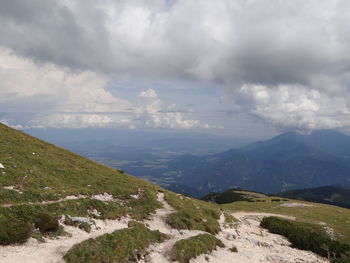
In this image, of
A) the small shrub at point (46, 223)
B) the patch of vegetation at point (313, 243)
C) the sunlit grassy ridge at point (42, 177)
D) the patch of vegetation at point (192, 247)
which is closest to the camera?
the small shrub at point (46, 223)

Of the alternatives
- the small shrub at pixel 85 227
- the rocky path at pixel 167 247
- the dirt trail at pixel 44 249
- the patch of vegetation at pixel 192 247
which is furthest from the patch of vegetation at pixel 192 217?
the dirt trail at pixel 44 249

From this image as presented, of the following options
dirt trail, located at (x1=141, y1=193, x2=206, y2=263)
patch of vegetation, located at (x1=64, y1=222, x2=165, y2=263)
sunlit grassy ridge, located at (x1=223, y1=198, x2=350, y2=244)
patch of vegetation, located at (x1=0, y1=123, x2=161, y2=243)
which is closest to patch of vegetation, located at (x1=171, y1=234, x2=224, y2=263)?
dirt trail, located at (x1=141, y1=193, x2=206, y2=263)

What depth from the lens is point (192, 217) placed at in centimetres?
4188

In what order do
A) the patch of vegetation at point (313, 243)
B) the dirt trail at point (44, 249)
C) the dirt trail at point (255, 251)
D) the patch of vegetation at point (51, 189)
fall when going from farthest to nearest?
the patch of vegetation at point (313, 243)
the dirt trail at point (255, 251)
the patch of vegetation at point (51, 189)
the dirt trail at point (44, 249)

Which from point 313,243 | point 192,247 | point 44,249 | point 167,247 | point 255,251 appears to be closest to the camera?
point 44,249

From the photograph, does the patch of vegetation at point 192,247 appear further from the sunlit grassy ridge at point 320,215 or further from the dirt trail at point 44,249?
the sunlit grassy ridge at point 320,215

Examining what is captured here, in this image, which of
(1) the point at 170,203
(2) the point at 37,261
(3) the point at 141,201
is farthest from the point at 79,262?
(1) the point at 170,203

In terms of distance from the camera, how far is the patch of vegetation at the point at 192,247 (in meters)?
26.7

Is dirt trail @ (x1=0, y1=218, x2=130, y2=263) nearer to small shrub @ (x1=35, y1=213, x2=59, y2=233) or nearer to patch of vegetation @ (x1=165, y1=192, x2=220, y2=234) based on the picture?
small shrub @ (x1=35, y1=213, x2=59, y2=233)

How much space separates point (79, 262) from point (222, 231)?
1063 inches

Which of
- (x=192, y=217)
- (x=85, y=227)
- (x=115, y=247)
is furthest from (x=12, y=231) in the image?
(x=192, y=217)

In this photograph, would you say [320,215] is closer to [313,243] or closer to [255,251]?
[313,243]

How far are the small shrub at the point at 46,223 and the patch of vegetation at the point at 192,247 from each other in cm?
1097

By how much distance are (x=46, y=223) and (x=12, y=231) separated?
11.4ft
